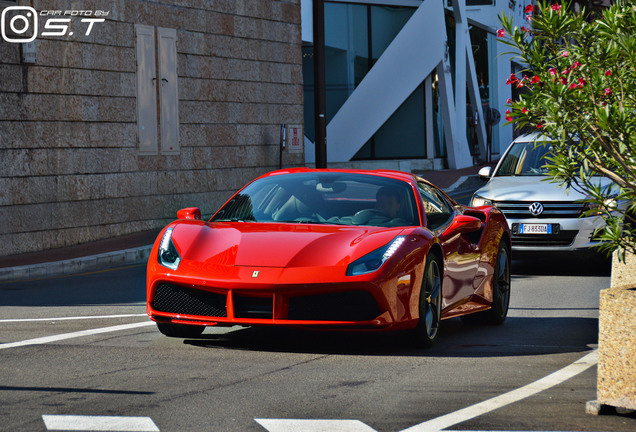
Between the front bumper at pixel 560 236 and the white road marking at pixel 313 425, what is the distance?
843 cm

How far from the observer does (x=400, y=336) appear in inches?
314

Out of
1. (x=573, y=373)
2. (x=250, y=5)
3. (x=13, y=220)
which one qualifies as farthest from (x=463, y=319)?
(x=250, y=5)

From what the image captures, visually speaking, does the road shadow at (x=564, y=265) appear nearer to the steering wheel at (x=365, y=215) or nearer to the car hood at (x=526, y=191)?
the car hood at (x=526, y=191)

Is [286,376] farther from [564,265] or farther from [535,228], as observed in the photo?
[564,265]

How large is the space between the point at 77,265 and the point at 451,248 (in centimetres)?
818

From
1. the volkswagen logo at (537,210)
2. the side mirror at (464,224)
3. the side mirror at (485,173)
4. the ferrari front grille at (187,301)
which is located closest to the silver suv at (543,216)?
the volkswagen logo at (537,210)

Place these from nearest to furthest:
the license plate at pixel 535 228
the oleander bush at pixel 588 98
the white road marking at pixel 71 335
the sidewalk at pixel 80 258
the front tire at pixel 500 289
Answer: the oleander bush at pixel 588 98 < the white road marking at pixel 71 335 < the front tire at pixel 500 289 < the license plate at pixel 535 228 < the sidewalk at pixel 80 258

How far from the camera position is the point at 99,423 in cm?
547

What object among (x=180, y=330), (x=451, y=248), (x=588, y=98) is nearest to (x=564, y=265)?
(x=451, y=248)

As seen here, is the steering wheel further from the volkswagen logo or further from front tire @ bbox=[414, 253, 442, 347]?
the volkswagen logo

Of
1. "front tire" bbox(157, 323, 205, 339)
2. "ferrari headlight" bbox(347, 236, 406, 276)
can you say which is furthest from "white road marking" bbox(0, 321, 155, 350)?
"ferrari headlight" bbox(347, 236, 406, 276)

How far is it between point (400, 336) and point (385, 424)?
8.07 feet

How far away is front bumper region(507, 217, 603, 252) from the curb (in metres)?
5.83

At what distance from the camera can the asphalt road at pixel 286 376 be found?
565cm
